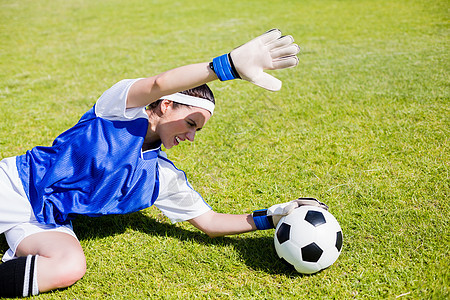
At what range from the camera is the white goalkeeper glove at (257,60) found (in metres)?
2.18

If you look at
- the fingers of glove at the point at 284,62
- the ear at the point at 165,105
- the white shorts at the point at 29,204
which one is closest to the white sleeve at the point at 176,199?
the white shorts at the point at 29,204

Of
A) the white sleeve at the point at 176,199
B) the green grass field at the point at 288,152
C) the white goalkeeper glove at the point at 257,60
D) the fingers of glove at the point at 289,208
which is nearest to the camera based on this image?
the white goalkeeper glove at the point at 257,60

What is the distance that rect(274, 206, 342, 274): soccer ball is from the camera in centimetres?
252

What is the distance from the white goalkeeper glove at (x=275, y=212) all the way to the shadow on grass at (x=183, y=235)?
17 cm

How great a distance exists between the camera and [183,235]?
3.08 m

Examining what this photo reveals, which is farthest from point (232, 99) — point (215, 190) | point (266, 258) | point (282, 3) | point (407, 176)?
point (282, 3)

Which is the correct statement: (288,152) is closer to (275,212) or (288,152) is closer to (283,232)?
Answer: (275,212)

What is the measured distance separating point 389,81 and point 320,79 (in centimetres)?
100

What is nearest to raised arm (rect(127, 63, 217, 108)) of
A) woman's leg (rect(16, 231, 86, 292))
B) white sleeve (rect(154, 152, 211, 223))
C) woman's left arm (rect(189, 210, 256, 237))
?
white sleeve (rect(154, 152, 211, 223))

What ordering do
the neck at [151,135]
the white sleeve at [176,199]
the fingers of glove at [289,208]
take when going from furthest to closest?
1. the white sleeve at [176,199]
2. the neck at [151,135]
3. the fingers of glove at [289,208]

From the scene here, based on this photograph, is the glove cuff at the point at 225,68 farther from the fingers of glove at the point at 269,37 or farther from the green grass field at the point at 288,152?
the green grass field at the point at 288,152

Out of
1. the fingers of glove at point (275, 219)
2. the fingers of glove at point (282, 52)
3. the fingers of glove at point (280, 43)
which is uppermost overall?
the fingers of glove at point (280, 43)

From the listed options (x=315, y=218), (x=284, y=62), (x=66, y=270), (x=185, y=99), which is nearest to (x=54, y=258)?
(x=66, y=270)

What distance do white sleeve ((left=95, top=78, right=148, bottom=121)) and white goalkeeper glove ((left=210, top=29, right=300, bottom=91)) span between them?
67 cm
